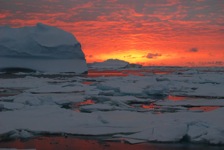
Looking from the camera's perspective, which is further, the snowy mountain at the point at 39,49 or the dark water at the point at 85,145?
the snowy mountain at the point at 39,49

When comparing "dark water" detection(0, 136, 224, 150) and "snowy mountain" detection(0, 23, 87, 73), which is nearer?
"dark water" detection(0, 136, 224, 150)

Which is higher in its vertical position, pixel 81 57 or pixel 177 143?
pixel 81 57

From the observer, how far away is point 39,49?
28.9 metres

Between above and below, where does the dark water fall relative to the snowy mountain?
below

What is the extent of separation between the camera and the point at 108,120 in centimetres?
599

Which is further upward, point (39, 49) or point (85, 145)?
point (39, 49)

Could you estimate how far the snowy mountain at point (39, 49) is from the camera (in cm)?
2855

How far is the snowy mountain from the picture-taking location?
28547 mm

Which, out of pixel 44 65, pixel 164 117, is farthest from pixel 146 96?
pixel 44 65

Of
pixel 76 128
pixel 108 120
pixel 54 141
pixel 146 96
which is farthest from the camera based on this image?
pixel 146 96

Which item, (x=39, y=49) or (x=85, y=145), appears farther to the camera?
(x=39, y=49)

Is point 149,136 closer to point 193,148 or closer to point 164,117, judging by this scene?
point 193,148

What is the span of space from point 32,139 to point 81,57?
2648cm

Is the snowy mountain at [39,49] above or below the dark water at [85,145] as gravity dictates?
above
